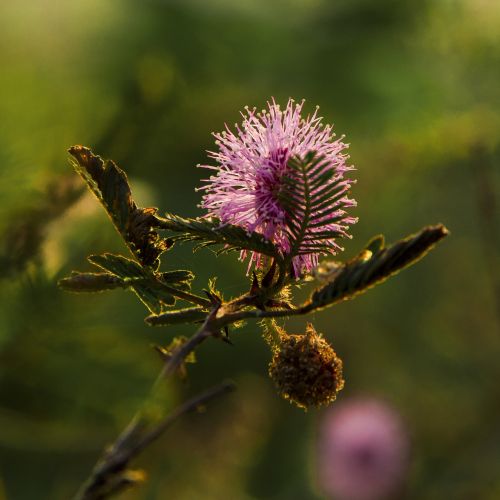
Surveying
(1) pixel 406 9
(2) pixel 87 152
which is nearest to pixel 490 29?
(1) pixel 406 9

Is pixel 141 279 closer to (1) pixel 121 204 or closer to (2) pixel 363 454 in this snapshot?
(1) pixel 121 204

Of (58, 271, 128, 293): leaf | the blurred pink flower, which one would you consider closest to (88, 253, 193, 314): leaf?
(58, 271, 128, 293): leaf

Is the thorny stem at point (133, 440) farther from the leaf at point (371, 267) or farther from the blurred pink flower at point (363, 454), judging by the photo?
the blurred pink flower at point (363, 454)

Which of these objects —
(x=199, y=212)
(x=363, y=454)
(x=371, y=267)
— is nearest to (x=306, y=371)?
(x=371, y=267)

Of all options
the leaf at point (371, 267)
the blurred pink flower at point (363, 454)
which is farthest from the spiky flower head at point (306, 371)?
the blurred pink flower at point (363, 454)

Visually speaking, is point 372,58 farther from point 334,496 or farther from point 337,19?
point 334,496
